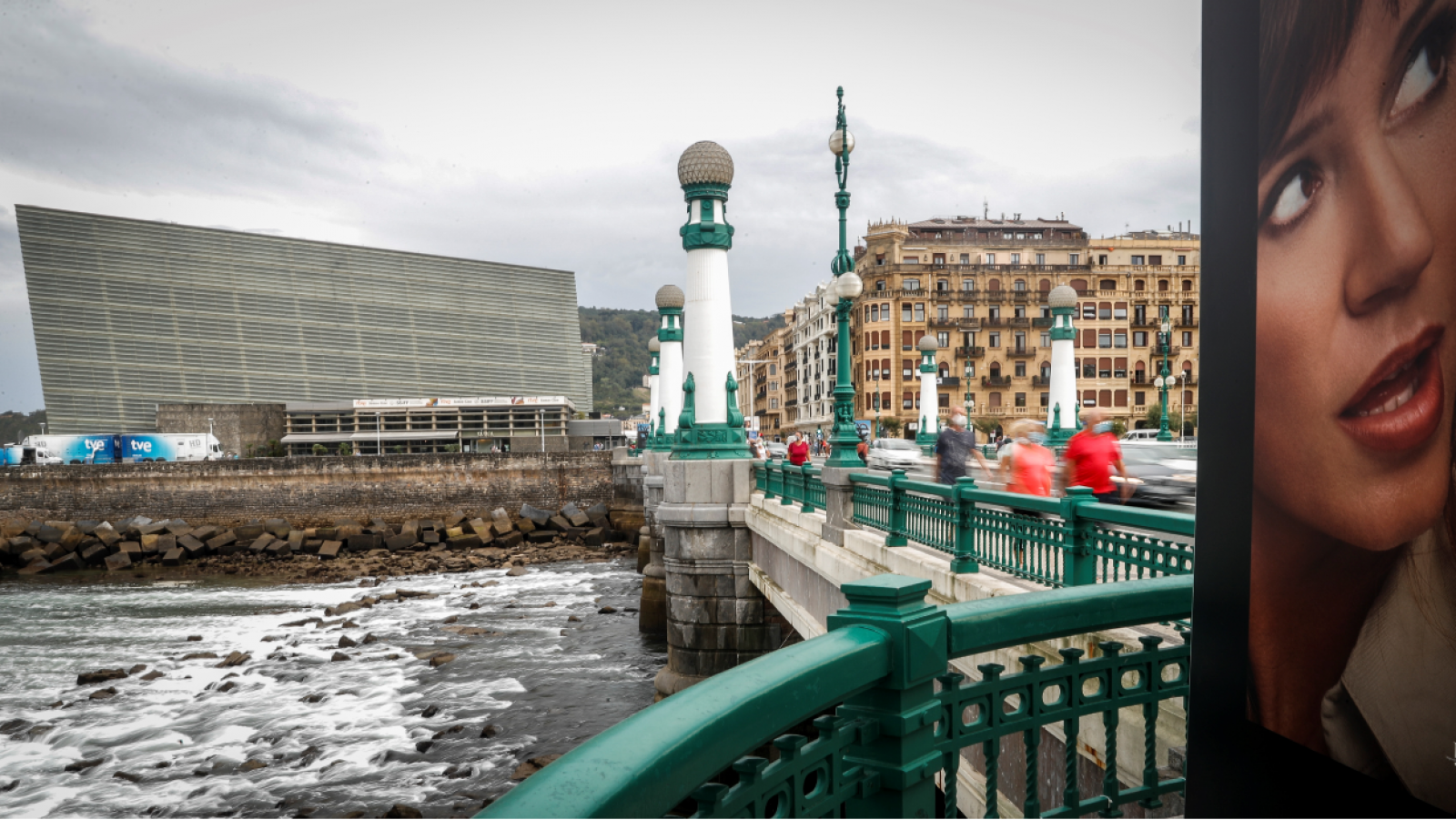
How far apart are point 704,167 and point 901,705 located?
Answer: 12744 mm

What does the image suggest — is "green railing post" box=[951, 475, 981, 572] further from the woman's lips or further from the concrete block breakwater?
the concrete block breakwater

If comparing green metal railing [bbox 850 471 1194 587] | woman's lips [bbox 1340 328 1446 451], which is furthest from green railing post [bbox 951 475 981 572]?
woman's lips [bbox 1340 328 1446 451]

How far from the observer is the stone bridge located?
171 inches

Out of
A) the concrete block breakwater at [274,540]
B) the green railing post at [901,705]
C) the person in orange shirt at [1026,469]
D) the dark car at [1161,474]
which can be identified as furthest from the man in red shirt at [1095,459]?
the concrete block breakwater at [274,540]

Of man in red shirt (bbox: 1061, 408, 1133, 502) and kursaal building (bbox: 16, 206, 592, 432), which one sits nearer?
man in red shirt (bbox: 1061, 408, 1133, 502)

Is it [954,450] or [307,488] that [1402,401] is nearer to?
[954,450]

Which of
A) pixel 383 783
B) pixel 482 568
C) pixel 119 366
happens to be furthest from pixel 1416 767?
pixel 119 366

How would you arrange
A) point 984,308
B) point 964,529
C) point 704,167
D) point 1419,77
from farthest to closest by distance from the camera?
point 984,308 → point 704,167 → point 964,529 → point 1419,77

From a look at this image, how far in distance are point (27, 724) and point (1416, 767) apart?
1947 centimetres

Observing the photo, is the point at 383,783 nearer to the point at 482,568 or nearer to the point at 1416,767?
the point at 1416,767

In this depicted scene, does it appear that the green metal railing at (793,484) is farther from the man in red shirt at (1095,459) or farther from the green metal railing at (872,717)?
the green metal railing at (872,717)

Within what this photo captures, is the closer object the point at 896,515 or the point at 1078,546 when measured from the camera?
the point at 1078,546

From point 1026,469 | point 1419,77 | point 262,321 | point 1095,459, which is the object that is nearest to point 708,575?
point 1026,469

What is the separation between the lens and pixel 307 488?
44.6 m
